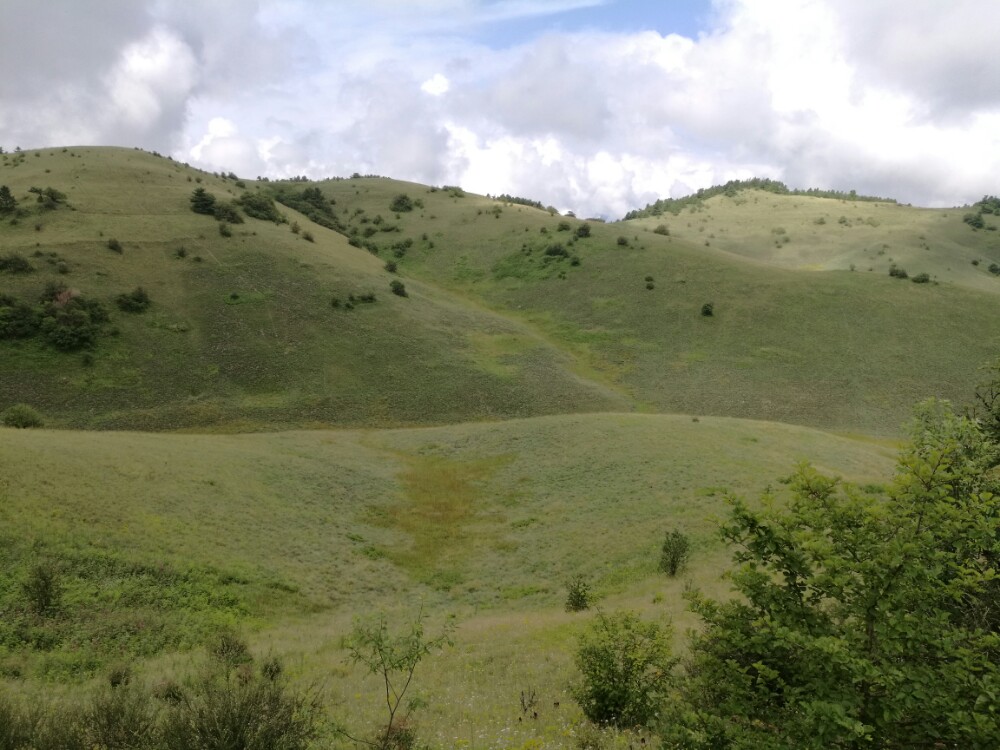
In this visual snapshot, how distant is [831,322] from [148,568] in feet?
261

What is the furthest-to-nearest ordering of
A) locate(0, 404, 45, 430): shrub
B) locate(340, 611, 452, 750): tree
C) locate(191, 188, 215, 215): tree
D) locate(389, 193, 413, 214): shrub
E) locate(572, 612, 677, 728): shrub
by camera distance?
locate(389, 193, 413, 214): shrub < locate(191, 188, 215, 215): tree < locate(0, 404, 45, 430): shrub < locate(572, 612, 677, 728): shrub < locate(340, 611, 452, 750): tree

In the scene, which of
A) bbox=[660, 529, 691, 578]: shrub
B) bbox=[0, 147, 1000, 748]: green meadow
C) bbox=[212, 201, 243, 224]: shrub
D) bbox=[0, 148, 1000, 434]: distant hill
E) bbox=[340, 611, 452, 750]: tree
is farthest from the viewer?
bbox=[212, 201, 243, 224]: shrub

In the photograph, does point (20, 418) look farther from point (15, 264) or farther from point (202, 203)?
point (202, 203)

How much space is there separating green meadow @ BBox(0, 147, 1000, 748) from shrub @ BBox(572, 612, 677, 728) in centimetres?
78

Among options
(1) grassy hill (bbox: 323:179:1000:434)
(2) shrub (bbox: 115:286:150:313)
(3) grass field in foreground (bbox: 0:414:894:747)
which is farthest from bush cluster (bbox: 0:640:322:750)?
(2) shrub (bbox: 115:286:150:313)

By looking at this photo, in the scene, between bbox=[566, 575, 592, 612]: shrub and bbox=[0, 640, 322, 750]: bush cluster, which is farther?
bbox=[566, 575, 592, 612]: shrub

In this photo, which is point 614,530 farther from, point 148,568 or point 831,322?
point 831,322

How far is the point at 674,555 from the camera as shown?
871 inches

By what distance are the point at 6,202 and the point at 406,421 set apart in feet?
220

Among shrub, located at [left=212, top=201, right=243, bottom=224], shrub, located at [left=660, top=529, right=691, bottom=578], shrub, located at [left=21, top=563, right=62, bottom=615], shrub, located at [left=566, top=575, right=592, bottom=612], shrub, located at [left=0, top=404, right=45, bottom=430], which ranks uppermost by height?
shrub, located at [left=212, top=201, right=243, bottom=224]

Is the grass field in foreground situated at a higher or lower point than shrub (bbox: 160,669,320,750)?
lower

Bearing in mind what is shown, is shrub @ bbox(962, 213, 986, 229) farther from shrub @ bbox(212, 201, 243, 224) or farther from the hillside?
shrub @ bbox(212, 201, 243, 224)

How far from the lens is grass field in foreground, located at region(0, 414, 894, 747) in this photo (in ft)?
47.8

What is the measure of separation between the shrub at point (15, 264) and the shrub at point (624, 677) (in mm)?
71512
